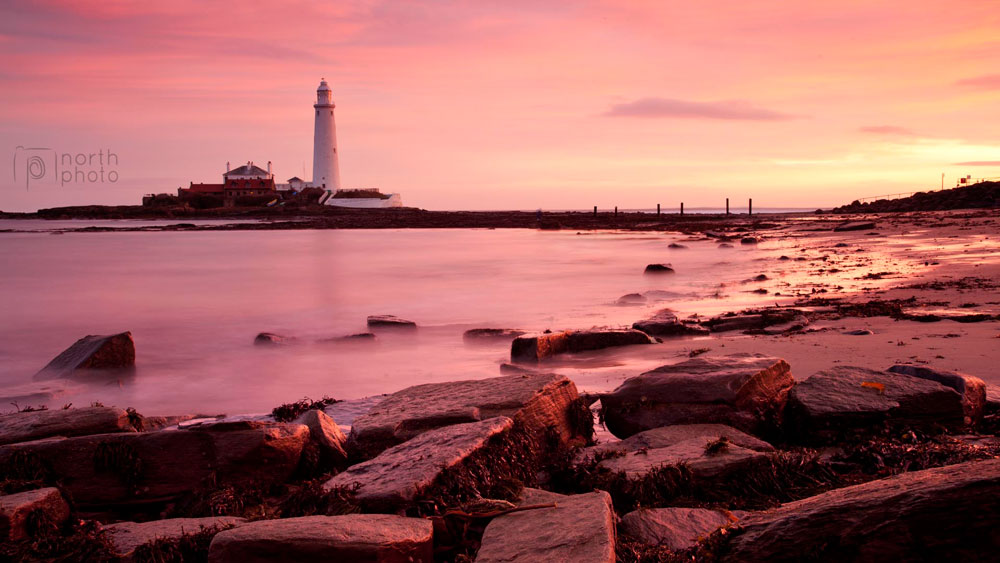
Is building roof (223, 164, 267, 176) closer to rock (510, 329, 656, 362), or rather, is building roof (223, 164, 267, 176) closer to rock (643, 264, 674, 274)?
rock (643, 264, 674, 274)

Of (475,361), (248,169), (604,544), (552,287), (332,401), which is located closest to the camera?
(604,544)

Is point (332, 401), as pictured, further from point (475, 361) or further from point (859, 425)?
point (859, 425)

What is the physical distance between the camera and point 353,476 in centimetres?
377

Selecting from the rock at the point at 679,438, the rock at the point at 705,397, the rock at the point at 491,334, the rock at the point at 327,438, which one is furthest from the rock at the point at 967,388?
the rock at the point at 491,334

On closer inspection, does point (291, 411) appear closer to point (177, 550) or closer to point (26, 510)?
point (26, 510)

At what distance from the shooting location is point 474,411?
4453 millimetres

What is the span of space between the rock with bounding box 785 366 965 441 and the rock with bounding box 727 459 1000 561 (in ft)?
6.78

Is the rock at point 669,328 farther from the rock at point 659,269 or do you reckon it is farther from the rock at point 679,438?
the rock at point 659,269

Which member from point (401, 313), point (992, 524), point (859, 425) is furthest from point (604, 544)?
point (401, 313)

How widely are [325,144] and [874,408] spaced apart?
81969mm

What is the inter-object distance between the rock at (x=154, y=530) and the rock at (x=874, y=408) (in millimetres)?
3298

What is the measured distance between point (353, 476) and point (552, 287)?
14.1 m

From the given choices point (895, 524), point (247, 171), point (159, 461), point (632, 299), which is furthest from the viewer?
point (247, 171)

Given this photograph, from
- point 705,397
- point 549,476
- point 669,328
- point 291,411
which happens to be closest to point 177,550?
point 549,476
